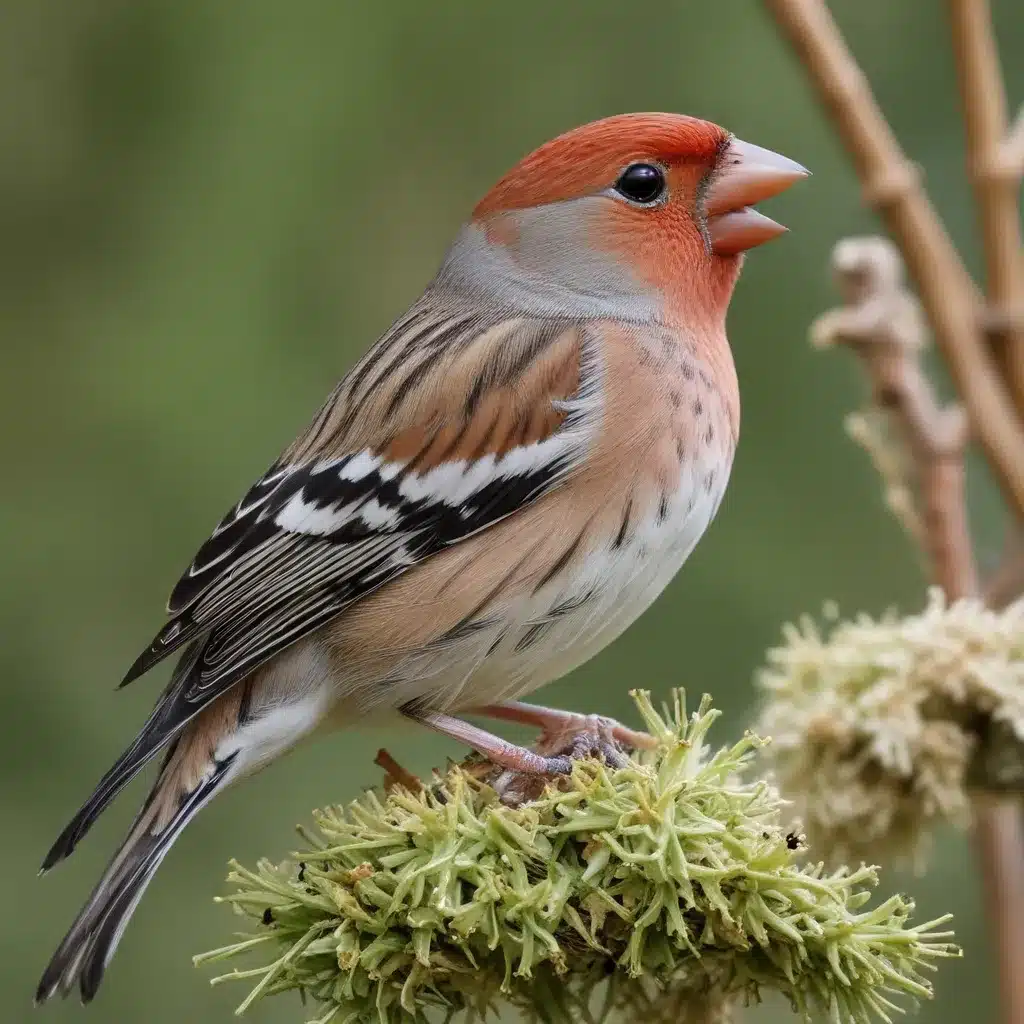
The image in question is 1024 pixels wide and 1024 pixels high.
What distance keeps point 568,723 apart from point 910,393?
0.71 m

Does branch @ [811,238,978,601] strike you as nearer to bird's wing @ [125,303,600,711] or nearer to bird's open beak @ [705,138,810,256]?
bird's open beak @ [705,138,810,256]

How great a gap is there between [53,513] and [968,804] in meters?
3.02

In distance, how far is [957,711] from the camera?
193cm

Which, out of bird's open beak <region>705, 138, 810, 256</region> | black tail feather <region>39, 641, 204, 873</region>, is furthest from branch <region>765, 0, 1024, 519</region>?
black tail feather <region>39, 641, 204, 873</region>

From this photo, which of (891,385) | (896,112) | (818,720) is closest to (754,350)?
(896,112)

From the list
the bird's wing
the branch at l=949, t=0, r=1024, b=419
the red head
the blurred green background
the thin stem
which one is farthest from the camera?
the blurred green background

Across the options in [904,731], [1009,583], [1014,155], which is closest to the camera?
[904,731]

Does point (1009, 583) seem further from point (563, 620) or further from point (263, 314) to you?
point (263, 314)

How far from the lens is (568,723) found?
207cm

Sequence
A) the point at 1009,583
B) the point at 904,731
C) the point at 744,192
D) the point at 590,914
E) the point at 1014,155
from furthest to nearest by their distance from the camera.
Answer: the point at 744,192, the point at 1009,583, the point at 1014,155, the point at 904,731, the point at 590,914

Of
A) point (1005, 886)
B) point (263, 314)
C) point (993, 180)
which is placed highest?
point (993, 180)

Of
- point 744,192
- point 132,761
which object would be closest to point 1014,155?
point 744,192

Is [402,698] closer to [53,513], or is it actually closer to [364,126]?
[53,513]

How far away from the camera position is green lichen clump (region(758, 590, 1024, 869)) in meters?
1.88
